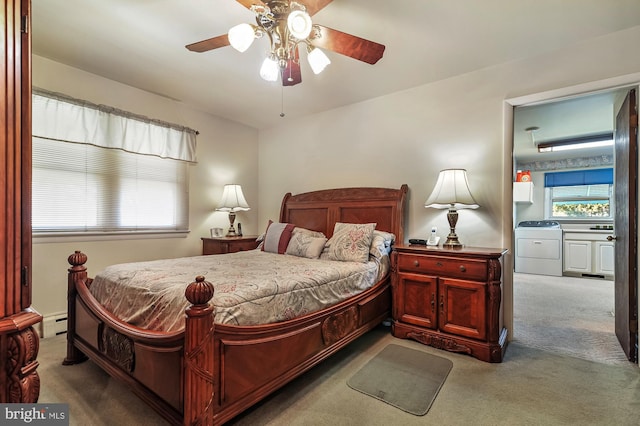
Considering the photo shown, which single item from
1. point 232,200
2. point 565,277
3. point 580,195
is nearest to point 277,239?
point 232,200

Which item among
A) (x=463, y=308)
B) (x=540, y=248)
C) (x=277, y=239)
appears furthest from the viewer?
(x=540, y=248)

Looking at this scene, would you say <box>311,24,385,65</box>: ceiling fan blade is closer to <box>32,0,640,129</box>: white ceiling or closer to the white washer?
<box>32,0,640,129</box>: white ceiling

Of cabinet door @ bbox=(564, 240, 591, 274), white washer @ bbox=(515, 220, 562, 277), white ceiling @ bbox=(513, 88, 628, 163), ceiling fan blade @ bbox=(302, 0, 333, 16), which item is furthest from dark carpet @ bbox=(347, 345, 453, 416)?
cabinet door @ bbox=(564, 240, 591, 274)

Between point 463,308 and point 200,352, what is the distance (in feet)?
6.97

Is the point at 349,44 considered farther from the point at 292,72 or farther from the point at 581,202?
the point at 581,202

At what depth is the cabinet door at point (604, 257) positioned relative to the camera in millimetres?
5324

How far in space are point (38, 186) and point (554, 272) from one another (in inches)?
315

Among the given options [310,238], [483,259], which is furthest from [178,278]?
[483,259]

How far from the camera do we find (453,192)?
2748mm

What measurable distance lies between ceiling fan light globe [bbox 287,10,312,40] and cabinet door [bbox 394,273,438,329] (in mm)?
2188

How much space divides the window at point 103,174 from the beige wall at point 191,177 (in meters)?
0.13

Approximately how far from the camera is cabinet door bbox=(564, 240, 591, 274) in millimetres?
5535

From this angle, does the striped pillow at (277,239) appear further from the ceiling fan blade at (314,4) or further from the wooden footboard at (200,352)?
the ceiling fan blade at (314,4)

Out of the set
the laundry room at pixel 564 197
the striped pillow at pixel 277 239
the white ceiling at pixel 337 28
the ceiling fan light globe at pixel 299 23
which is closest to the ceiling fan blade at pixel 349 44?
the ceiling fan light globe at pixel 299 23
